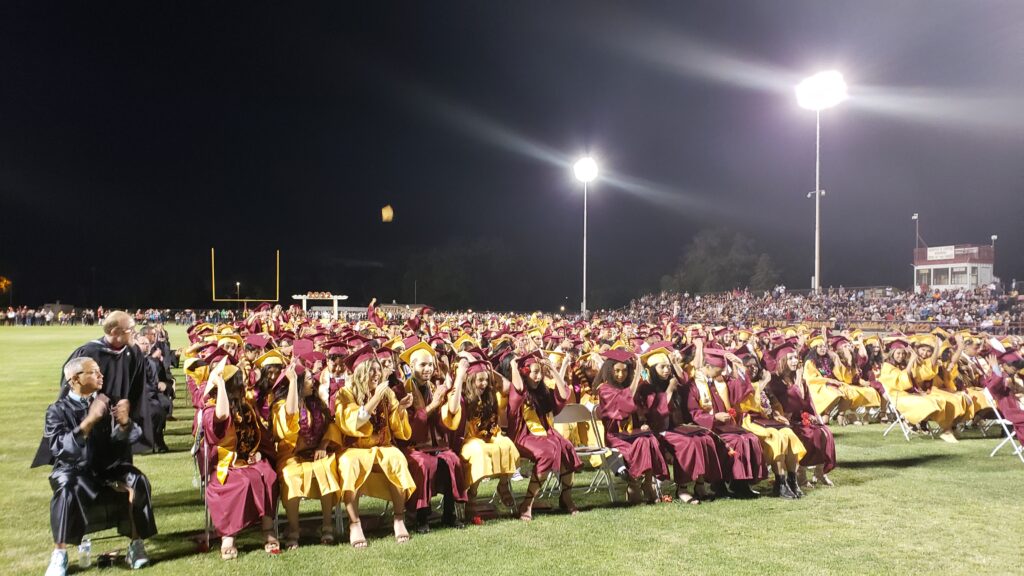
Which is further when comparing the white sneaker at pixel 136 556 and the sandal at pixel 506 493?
the sandal at pixel 506 493

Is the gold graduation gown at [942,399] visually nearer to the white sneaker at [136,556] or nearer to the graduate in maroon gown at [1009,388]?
the graduate in maroon gown at [1009,388]

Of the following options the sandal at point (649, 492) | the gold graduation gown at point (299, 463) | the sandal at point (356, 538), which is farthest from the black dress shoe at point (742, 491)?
the gold graduation gown at point (299, 463)

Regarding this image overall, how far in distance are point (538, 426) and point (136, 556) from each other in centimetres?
372

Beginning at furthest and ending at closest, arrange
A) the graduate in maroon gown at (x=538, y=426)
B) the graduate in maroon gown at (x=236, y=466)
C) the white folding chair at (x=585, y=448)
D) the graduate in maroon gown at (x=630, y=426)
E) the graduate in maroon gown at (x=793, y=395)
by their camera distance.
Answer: the graduate in maroon gown at (x=793, y=395), the white folding chair at (x=585, y=448), the graduate in maroon gown at (x=630, y=426), the graduate in maroon gown at (x=538, y=426), the graduate in maroon gown at (x=236, y=466)

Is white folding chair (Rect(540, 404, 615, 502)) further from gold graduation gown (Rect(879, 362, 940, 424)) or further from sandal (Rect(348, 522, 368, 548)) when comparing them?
gold graduation gown (Rect(879, 362, 940, 424))

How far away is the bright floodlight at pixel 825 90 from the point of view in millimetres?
27172

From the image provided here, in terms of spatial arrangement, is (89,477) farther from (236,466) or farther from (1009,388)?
(1009,388)

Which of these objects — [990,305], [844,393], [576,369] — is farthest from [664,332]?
[990,305]

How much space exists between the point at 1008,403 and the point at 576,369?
238 inches

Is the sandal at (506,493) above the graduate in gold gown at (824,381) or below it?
below

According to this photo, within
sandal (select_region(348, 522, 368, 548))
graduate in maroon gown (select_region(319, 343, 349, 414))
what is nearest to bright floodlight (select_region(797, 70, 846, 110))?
graduate in maroon gown (select_region(319, 343, 349, 414))

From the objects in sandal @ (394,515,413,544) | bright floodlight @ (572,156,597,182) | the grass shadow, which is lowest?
the grass shadow

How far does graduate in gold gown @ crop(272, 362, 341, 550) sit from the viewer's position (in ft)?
18.7

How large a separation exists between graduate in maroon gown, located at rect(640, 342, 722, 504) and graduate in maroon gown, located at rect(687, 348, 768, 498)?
0.11 meters
